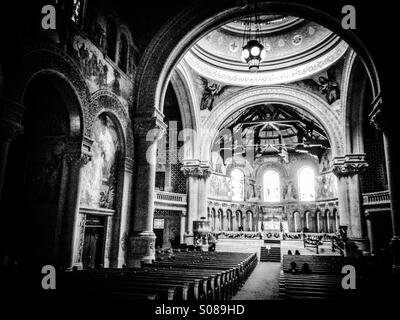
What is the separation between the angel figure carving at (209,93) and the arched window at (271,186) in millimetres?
15747

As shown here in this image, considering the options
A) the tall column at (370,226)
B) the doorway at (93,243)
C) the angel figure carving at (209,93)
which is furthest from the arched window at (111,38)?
the tall column at (370,226)

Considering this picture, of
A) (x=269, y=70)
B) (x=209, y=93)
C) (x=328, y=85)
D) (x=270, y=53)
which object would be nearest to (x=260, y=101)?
(x=269, y=70)

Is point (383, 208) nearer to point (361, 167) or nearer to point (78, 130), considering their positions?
point (361, 167)

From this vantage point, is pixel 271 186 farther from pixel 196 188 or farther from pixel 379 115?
pixel 379 115

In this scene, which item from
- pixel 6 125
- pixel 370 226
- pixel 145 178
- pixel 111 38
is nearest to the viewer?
pixel 6 125

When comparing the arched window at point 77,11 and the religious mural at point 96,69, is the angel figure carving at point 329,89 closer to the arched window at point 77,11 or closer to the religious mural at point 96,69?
the religious mural at point 96,69

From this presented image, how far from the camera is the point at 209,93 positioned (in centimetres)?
1983

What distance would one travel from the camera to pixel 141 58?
1190cm

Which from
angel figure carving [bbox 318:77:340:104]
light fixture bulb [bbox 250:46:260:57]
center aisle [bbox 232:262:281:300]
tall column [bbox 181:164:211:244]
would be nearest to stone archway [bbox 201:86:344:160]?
angel figure carving [bbox 318:77:340:104]

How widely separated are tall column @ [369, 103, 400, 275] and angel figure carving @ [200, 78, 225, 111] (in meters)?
12.0

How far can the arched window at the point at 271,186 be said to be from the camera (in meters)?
32.4

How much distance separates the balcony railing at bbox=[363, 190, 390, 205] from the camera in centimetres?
1544

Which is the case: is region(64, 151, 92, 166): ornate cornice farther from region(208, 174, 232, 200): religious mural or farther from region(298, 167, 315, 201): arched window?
region(298, 167, 315, 201): arched window

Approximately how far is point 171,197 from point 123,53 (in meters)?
9.57
